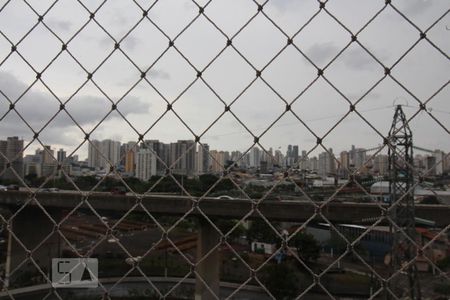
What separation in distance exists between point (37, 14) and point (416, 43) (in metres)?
1.22

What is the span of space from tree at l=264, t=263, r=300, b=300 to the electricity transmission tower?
13.6 feet

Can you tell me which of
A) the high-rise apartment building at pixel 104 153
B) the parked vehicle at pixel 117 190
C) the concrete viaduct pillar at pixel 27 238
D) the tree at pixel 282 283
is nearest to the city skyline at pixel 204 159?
the high-rise apartment building at pixel 104 153

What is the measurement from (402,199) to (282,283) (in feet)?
25.0

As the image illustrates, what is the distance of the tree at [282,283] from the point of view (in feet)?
26.6

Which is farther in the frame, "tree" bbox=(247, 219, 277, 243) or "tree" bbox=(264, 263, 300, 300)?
"tree" bbox=(247, 219, 277, 243)

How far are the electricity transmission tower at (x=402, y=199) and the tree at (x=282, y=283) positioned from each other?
4.13 meters

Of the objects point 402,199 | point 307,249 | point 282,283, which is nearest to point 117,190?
point 282,283

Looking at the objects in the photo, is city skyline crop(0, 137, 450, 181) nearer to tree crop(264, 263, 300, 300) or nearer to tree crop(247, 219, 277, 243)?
tree crop(264, 263, 300, 300)

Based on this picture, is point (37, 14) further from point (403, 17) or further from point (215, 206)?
point (215, 206)

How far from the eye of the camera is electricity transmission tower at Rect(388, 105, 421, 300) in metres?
1.11

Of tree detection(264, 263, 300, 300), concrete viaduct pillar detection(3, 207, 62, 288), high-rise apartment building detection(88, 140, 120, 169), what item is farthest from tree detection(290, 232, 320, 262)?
high-rise apartment building detection(88, 140, 120, 169)

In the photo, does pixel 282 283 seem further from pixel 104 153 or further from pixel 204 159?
pixel 104 153

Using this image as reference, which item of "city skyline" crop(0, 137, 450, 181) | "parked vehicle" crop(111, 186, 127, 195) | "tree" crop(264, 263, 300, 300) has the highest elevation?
"city skyline" crop(0, 137, 450, 181)

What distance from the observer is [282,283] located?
26.8 ft
